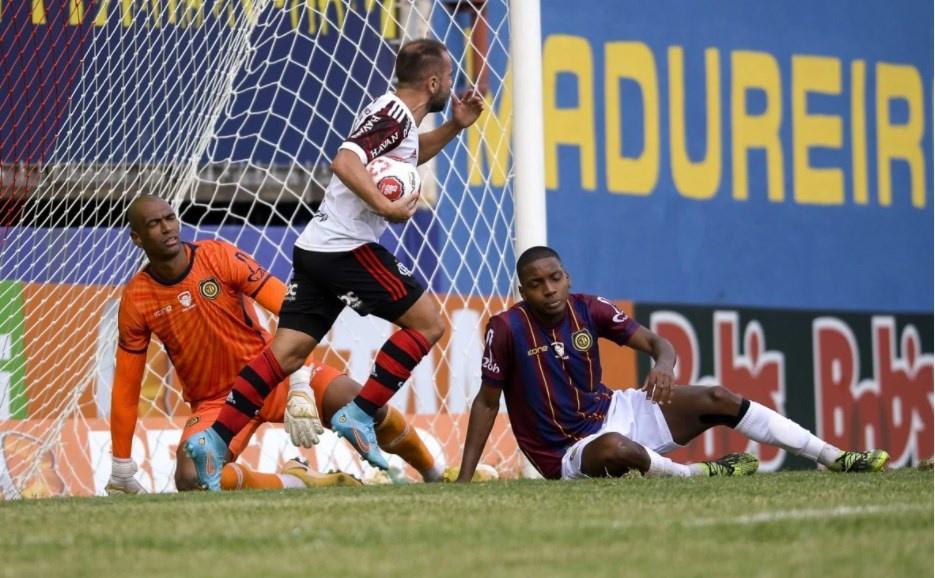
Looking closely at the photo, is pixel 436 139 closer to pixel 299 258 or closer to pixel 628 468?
pixel 299 258

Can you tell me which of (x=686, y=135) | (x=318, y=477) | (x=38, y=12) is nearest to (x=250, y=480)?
(x=318, y=477)

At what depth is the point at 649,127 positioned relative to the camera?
11.3 metres

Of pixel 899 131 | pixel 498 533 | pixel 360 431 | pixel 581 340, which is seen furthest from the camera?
pixel 899 131

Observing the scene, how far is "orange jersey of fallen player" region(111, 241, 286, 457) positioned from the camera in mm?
6484

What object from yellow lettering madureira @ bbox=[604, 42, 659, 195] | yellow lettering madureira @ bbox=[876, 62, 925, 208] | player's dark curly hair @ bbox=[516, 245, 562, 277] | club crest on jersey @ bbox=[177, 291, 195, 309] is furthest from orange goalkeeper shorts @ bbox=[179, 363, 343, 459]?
yellow lettering madureira @ bbox=[876, 62, 925, 208]

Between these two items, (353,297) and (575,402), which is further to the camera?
(575,402)

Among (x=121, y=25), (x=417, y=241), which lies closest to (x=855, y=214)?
(x=417, y=241)

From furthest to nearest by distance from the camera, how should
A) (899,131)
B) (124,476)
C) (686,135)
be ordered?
1. (899,131)
2. (686,135)
3. (124,476)

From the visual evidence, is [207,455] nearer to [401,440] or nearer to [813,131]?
[401,440]

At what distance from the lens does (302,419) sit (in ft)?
19.4

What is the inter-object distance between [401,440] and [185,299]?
0.98 m

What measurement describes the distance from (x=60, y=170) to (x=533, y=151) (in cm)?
206

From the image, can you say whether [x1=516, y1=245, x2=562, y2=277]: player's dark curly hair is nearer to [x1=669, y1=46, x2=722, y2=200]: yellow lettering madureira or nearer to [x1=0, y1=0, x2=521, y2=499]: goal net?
[x1=0, y1=0, x2=521, y2=499]: goal net

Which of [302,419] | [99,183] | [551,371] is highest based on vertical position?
[99,183]
